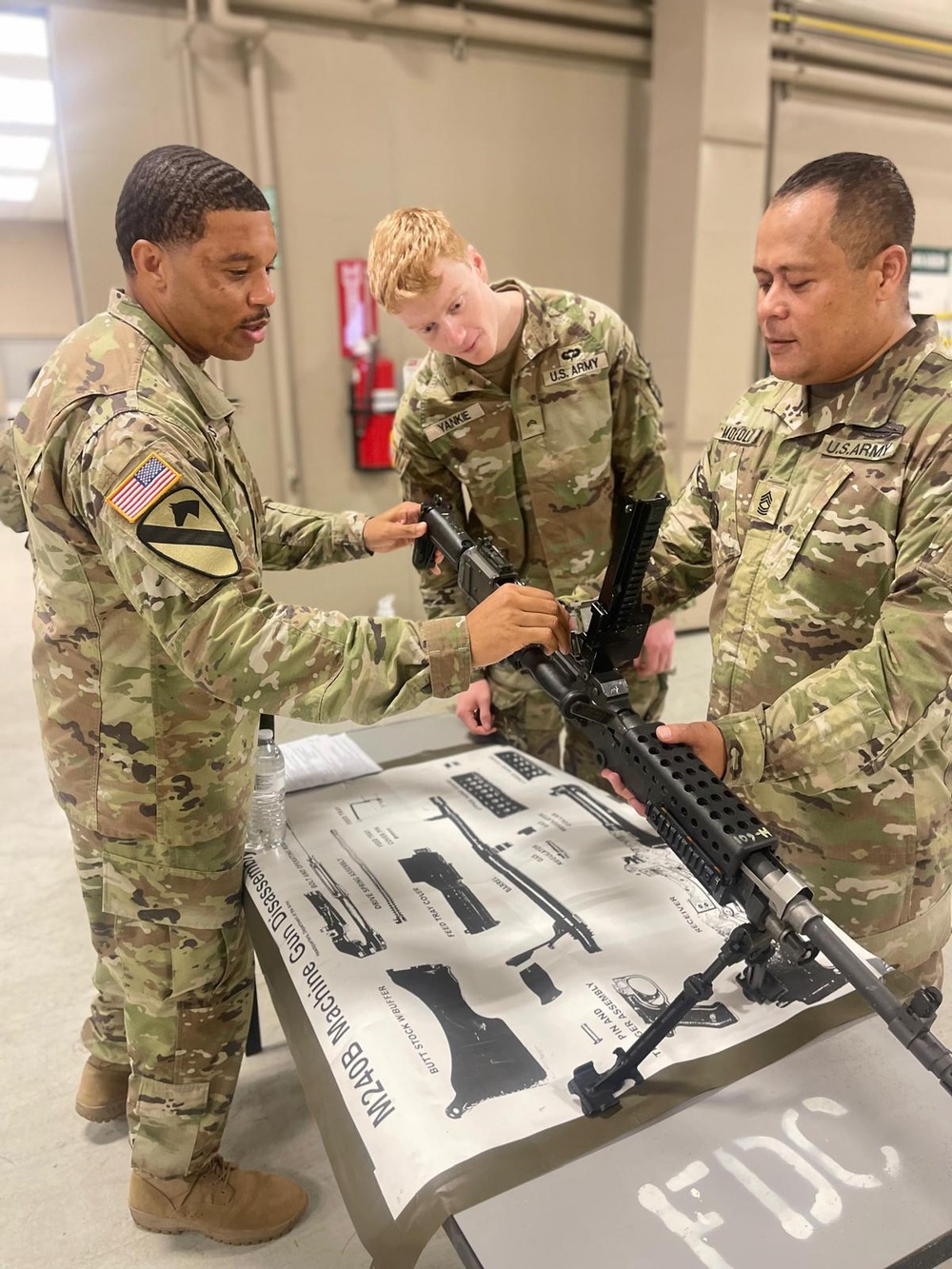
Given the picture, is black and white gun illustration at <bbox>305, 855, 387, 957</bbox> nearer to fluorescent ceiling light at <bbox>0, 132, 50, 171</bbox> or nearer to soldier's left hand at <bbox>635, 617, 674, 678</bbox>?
soldier's left hand at <bbox>635, 617, 674, 678</bbox>

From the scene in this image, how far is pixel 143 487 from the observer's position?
0.97m

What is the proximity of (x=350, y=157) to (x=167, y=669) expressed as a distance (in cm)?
334

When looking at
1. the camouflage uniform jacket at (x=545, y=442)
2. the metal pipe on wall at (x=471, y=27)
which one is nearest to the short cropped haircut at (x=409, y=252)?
the camouflage uniform jacket at (x=545, y=442)

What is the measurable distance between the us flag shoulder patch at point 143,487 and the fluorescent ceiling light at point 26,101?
13.5ft

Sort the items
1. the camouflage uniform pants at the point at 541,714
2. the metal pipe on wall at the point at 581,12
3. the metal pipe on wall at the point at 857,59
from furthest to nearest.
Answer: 1. the metal pipe on wall at the point at 857,59
2. the metal pipe on wall at the point at 581,12
3. the camouflage uniform pants at the point at 541,714

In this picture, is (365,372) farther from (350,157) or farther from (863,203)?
(863,203)

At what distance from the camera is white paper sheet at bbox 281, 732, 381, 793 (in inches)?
65.9

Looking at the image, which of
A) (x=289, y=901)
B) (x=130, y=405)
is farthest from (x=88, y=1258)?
(x=130, y=405)

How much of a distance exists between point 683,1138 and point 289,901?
0.64 meters

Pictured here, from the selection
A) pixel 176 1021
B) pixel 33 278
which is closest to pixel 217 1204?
pixel 176 1021

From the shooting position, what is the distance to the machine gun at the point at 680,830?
0.71 metres

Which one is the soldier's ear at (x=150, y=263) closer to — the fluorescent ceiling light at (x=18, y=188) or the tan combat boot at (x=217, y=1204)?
the tan combat boot at (x=217, y=1204)

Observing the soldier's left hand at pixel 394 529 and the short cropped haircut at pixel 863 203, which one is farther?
the soldier's left hand at pixel 394 529

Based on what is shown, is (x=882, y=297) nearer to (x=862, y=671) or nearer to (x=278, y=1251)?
(x=862, y=671)
